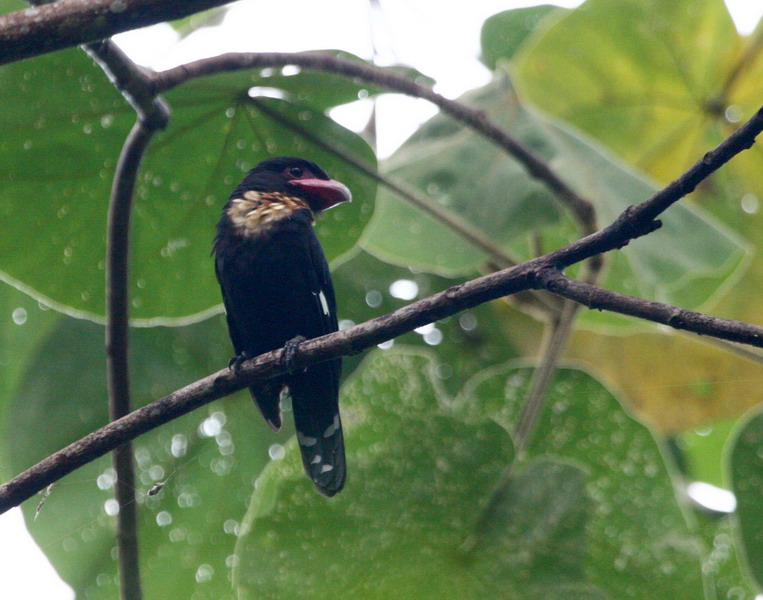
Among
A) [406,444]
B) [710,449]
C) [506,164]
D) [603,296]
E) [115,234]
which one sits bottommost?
[710,449]

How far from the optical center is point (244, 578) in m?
2.24

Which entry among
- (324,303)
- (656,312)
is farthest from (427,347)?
(656,312)

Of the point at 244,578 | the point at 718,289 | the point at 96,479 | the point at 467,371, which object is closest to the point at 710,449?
the point at 718,289

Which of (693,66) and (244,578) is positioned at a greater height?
(693,66)

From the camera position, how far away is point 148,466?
2.65 m

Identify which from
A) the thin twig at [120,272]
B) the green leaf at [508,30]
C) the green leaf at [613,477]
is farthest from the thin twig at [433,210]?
the green leaf at [508,30]

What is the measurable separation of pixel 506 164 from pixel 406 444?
0.99 meters

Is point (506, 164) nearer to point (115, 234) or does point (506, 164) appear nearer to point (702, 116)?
point (702, 116)

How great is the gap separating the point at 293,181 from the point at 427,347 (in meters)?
0.78

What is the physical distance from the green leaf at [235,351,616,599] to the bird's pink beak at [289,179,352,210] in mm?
752

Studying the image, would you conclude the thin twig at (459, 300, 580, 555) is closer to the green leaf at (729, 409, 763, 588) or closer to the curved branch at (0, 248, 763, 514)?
the green leaf at (729, 409, 763, 588)

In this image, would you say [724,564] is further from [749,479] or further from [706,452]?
[706,452]

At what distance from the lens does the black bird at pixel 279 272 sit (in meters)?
2.53

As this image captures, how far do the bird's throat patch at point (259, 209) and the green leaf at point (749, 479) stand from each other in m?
1.39
